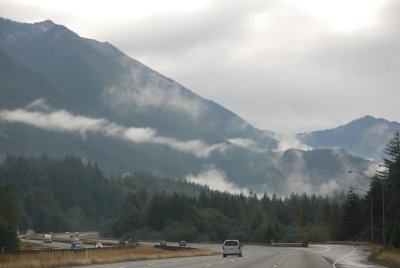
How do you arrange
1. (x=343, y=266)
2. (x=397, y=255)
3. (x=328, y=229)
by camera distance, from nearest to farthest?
(x=343, y=266) → (x=397, y=255) → (x=328, y=229)

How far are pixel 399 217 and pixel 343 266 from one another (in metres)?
51.0

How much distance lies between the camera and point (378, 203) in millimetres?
120688

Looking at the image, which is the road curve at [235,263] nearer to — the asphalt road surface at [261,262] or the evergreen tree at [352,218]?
the asphalt road surface at [261,262]

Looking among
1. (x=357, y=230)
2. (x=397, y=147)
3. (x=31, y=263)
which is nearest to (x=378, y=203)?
(x=397, y=147)

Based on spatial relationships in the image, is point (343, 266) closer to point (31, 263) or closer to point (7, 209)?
point (31, 263)

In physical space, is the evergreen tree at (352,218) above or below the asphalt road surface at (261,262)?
above

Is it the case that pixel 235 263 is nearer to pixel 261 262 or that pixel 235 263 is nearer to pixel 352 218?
pixel 261 262

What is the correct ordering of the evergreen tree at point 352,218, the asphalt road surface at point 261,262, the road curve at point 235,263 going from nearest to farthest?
the road curve at point 235,263, the asphalt road surface at point 261,262, the evergreen tree at point 352,218

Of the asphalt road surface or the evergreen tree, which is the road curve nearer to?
the asphalt road surface

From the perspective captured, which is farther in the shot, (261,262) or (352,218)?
(352,218)

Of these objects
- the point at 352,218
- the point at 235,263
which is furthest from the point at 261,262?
the point at 352,218

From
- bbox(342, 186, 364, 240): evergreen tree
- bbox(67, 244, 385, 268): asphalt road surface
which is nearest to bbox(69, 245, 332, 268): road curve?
bbox(67, 244, 385, 268): asphalt road surface

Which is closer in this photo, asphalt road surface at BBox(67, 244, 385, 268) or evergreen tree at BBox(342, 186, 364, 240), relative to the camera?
asphalt road surface at BBox(67, 244, 385, 268)

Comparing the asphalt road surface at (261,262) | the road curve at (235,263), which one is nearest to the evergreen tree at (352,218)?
the asphalt road surface at (261,262)
